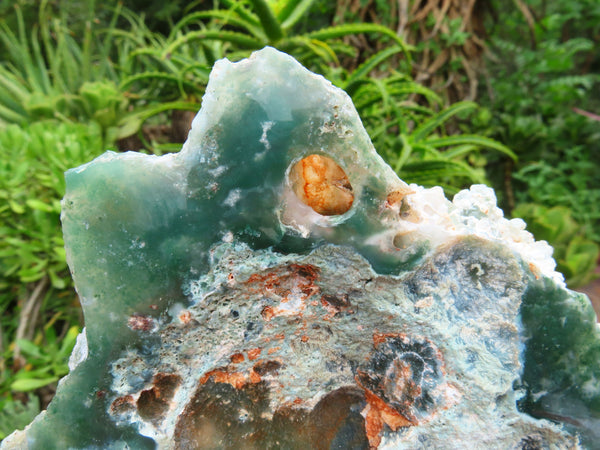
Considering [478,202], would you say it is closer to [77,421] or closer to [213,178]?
[213,178]

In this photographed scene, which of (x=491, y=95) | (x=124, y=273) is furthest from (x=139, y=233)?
(x=491, y=95)

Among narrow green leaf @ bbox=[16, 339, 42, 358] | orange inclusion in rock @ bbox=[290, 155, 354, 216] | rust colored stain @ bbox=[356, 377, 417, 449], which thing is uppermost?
orange inclusion in rock @ bbox=[290, 155, 354, 216]

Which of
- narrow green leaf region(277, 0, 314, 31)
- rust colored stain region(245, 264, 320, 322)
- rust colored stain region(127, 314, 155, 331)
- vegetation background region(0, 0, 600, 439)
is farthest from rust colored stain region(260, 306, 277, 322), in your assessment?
narrow green leaf region(277, 0, 314, 31)

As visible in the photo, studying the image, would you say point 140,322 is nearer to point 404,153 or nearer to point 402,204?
point 402,204

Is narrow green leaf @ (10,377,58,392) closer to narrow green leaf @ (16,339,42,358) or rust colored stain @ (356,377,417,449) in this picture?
narrow green leaf @ (16,339,42,358)

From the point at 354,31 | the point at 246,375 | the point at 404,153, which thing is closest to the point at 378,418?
the point at 246,375

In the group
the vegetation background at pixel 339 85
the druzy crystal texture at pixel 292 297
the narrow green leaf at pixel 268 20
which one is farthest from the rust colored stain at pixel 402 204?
the narrow green leaf at pixel 268 20

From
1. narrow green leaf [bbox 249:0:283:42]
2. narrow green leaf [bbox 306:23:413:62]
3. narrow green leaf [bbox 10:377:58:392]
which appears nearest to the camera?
narrow green leaf [bbox 10:377:58:392]
